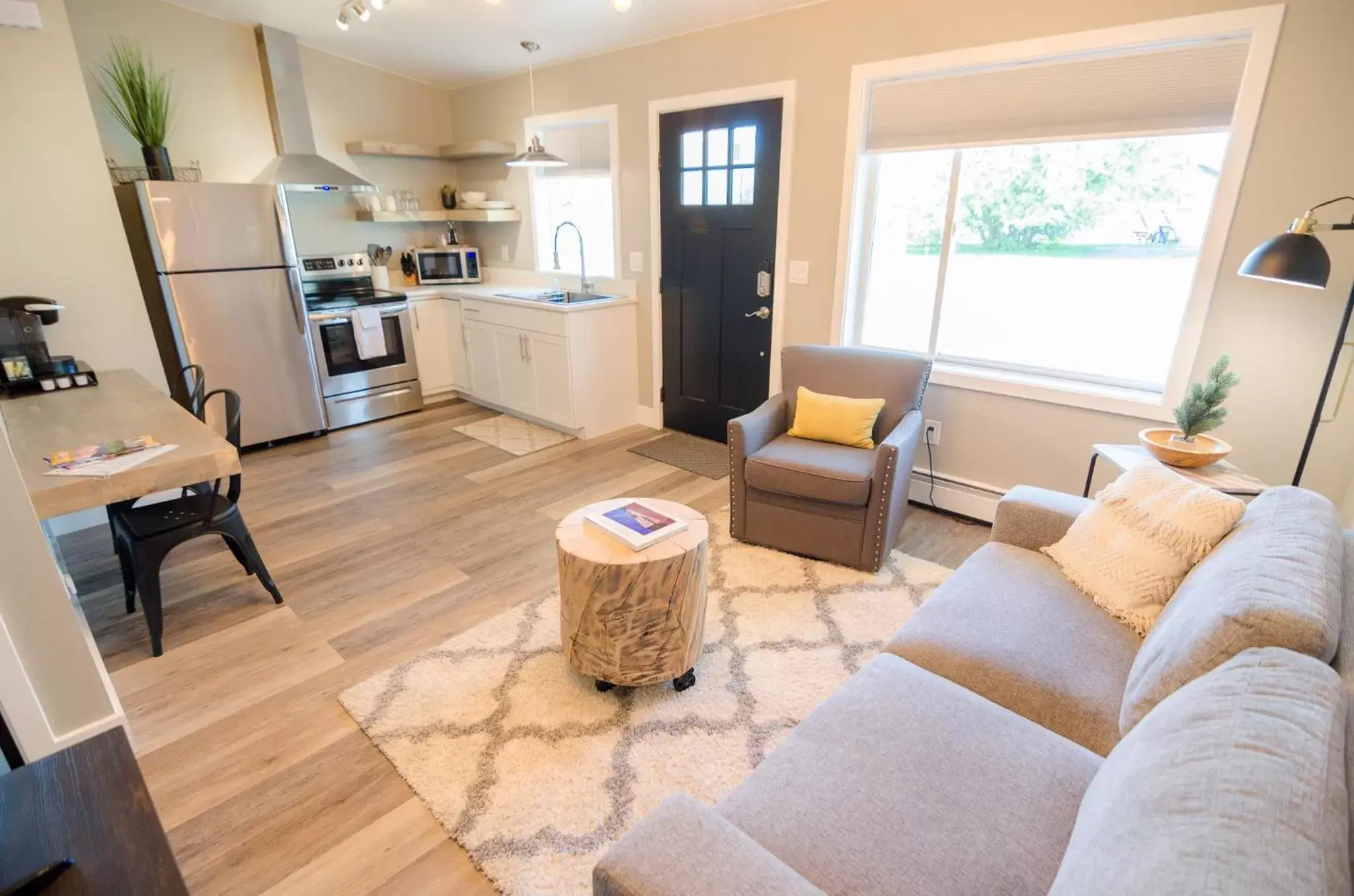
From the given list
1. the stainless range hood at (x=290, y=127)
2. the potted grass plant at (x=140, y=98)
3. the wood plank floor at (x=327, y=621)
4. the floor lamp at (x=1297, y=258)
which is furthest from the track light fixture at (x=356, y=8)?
the floor lamp at (x=1297, y=258)

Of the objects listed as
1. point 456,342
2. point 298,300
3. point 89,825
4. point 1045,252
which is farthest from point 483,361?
point 89,825

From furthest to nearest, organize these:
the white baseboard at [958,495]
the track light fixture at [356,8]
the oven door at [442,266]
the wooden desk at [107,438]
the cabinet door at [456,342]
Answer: the oven door at [442,266], the cabinet door at [456,342], the track light fixture at [356,8], the white baseboard at [958,495], the wooden desk at [107,438]

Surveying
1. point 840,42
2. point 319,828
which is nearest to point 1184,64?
point 840,42

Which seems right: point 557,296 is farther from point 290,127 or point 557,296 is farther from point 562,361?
point 290,127

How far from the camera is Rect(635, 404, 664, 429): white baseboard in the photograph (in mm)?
4699

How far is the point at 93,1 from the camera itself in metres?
3.73

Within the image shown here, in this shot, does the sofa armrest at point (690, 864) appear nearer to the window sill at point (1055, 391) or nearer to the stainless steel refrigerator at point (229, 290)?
the window sill at point (1055, 391)

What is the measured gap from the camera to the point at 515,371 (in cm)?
473

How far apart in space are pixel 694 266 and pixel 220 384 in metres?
3.10

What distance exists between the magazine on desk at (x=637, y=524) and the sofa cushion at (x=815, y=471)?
2.67 feet

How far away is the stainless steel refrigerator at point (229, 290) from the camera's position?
3693 mm

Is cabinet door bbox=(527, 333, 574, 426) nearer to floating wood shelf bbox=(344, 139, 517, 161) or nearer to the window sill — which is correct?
floating wood shelf bbox=(344, 139, 517, 161)

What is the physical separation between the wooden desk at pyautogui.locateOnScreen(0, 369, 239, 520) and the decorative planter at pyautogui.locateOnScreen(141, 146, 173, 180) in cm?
155

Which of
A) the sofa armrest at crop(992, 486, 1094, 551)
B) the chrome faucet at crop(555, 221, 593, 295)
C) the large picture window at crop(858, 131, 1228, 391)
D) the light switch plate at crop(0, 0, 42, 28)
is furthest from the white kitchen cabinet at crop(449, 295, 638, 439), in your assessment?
the sofa armrest at crop(992, 486, 1094, 551)
